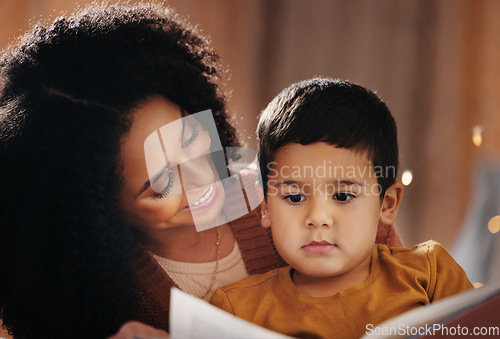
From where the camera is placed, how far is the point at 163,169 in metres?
0.58

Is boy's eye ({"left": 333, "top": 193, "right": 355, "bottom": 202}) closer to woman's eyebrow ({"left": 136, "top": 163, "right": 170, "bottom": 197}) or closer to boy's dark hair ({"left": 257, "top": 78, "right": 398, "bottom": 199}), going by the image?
boy's dark hair ({"left": 257, "top": 78, "right": 398, "bottom": 199})

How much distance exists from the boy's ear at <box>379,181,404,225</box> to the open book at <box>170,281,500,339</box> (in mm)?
145

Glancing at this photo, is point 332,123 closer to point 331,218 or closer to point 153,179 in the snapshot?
point 331,218

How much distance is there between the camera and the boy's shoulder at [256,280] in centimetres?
65

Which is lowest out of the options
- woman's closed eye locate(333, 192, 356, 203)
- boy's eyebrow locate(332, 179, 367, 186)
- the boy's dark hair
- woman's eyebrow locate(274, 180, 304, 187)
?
woman's closed eye locate(333, 192, 356, 203)

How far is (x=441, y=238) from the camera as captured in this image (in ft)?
2.86

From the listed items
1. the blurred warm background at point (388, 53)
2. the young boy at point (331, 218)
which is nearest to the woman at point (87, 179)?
the young boy at point (331, 218)

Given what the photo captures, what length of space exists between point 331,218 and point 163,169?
0.20 m

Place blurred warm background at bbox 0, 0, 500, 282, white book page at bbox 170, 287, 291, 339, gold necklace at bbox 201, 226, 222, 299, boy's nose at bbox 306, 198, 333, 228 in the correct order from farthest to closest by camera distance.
Answer: blurred warm background at bbox 0, 0, 500, 282, gold necklace at bbox 201, 226, 222, 299, boy's nose at bbox 306, 198, 333, 228, white book page at bbox 170, 287, 291, 339

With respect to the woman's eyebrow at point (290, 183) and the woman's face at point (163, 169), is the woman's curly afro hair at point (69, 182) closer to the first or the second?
the woman's face at point (163, 169)

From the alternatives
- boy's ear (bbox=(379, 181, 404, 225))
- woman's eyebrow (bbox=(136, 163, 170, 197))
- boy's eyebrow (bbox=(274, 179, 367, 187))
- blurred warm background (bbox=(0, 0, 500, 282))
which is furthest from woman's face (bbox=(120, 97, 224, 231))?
blurred warm background (bbox=(0, 0, 500, 282))

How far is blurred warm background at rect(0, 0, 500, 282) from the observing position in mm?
1308

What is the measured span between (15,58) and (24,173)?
157 mm

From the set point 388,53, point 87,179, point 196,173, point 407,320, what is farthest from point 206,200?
point 388,53
